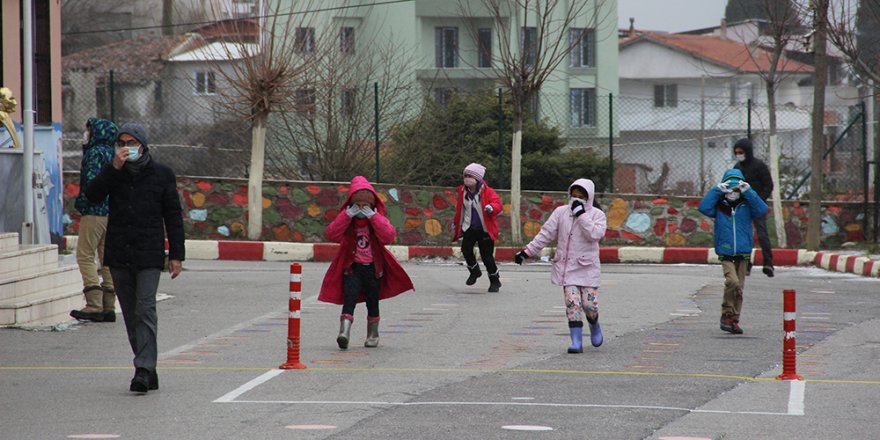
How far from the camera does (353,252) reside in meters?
11.5

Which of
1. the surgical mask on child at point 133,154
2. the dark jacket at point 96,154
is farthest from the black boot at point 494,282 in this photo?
the surgical mask on child at point 133,154

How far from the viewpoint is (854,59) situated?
22516 millimetres

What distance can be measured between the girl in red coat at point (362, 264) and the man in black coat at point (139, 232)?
94.4 inches

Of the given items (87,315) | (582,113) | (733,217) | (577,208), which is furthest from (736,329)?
(582,113)

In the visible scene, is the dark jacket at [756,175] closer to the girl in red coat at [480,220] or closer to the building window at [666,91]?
the girl in red coat at [480,220]

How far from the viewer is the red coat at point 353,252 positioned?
1140cm

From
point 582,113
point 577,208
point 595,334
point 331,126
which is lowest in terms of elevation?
point 595,334

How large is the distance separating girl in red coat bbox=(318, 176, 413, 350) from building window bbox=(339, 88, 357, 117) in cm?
1561

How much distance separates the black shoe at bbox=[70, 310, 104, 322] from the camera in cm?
1310

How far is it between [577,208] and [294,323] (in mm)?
2740

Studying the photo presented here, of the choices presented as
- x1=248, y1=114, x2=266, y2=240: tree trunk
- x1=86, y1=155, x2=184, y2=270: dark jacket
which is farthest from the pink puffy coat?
x1=248, y1=114, x2=266, y2=240: tree trunk

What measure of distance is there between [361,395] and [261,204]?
15.7 metres

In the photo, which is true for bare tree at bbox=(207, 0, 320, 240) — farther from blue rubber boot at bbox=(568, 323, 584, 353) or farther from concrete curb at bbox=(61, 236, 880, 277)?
blue rubber boot at bbox=(568, 323, 584, 353)

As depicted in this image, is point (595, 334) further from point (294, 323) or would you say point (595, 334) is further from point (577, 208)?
point (294, 323)
